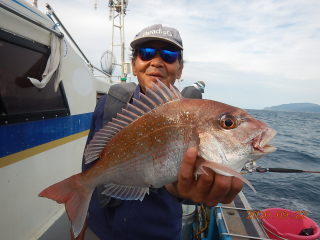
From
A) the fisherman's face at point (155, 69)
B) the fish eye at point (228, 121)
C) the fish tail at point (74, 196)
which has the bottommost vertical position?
the fish tail at point (74, 196)

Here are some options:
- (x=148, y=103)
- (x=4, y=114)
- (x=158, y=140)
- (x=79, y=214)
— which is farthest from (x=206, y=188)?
(x=4, y=114)

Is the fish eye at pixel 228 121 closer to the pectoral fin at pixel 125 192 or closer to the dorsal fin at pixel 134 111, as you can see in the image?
the dorsal fin at pixel 134 111

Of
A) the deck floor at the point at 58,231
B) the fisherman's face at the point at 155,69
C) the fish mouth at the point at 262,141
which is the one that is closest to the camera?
the fish mouth at the point at 262,141

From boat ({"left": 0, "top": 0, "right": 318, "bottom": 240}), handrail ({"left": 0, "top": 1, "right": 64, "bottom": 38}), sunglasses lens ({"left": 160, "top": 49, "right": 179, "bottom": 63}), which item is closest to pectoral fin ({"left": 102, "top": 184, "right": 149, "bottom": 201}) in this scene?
boat ({"left": 0, "top": 0, "right": 318, "bottom": 240})

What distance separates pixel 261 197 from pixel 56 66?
9.03 m

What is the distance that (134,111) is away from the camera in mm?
1596

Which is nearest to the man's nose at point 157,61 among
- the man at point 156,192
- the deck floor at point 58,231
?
the man at point 156,192

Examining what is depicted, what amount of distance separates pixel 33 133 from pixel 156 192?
210 cm

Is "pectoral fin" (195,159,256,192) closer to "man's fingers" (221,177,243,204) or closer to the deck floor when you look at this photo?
"man's fingers" (221,177,243,204)

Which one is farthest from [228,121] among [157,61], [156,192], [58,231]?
[58,231]

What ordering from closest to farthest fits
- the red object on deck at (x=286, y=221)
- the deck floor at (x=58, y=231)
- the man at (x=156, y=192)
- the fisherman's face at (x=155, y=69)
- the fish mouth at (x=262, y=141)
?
the fish mouth at (x=262, y=141)
the man at (x=156, y=192)
the fisherman's face at (x=155, y=69)
the deck floor at (x=58, y=231)
the red object on deck at (x=286, y=221)

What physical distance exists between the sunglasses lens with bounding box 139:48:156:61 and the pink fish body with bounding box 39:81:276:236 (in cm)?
80

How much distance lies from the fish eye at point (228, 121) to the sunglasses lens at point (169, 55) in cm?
108

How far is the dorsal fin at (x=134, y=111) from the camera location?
1545 millimetres
